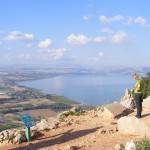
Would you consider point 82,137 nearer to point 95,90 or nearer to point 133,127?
point 133,127

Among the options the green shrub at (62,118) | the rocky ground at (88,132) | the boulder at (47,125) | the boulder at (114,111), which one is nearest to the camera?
the rocky ground at (88,132)

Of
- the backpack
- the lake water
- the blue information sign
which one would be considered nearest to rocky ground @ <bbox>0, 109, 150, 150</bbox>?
the blue information sign

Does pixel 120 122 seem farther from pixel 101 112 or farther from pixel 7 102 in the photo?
pixel 7 102

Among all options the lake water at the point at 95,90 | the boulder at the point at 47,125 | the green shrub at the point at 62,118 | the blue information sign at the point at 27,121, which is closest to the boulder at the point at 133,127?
the blue information sign at the point at 27,121

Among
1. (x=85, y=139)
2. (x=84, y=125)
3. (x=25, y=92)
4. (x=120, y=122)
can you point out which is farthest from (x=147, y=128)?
(x=25, y=92)

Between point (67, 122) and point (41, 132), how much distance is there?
1699 millimetres

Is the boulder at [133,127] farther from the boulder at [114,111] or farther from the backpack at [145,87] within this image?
the backpack at [145,87]

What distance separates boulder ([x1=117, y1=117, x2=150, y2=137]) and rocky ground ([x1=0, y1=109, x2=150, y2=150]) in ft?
0.69

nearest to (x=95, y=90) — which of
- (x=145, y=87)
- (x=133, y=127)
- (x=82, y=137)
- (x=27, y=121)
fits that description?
(x=145, y=87)

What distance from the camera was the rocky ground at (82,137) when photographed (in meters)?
13.7

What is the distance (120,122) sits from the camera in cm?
1496

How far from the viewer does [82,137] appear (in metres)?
15.4

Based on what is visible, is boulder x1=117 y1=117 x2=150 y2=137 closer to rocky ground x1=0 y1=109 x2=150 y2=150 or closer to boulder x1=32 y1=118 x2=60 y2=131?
Result: rocky ground x1=0 y1=109 x2=150 y2=150

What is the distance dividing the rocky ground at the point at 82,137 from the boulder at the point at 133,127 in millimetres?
211
